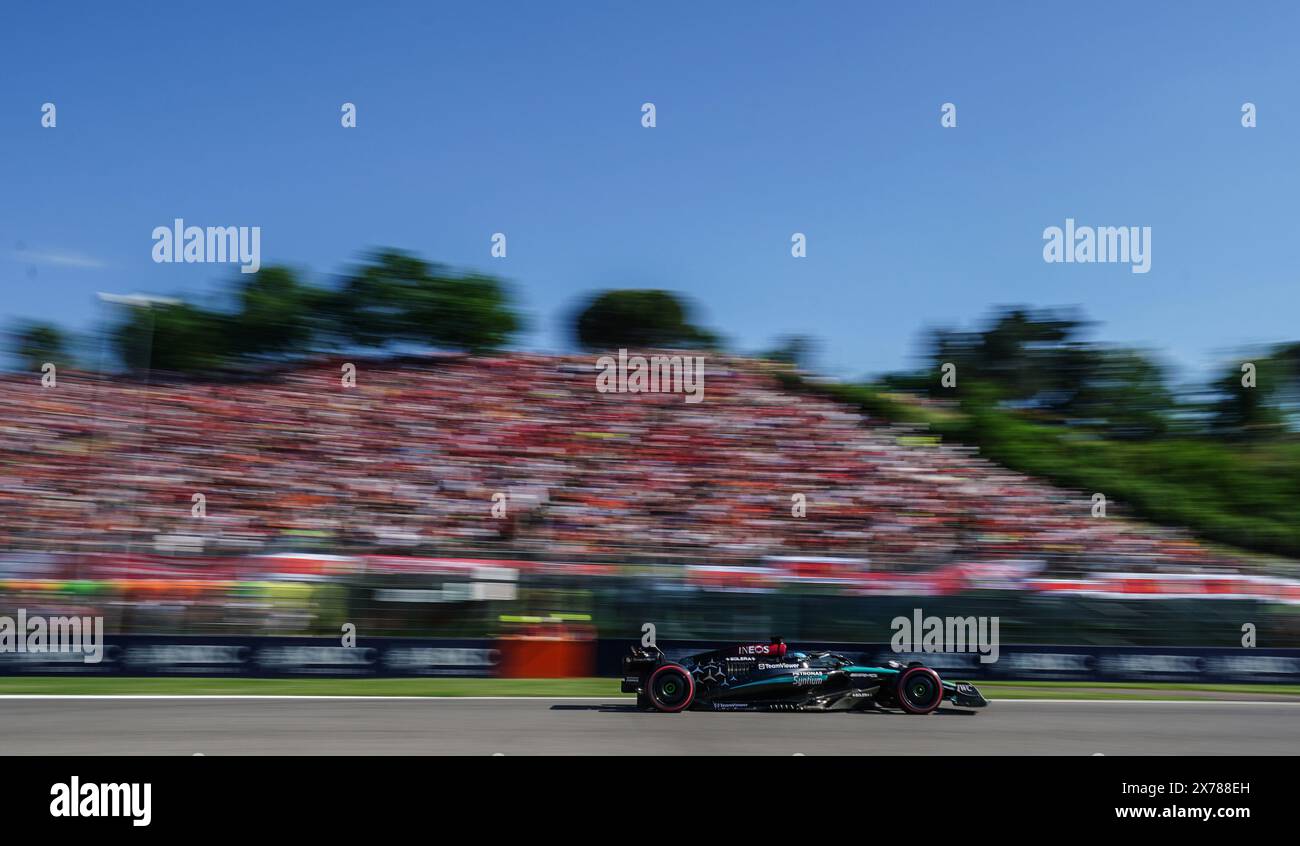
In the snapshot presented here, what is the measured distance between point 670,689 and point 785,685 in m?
1.30

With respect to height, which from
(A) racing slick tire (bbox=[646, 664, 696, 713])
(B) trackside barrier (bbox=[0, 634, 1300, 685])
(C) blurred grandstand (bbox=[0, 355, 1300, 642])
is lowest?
(B) trackside barrier (bbox=[0, 634, 1300, 685])

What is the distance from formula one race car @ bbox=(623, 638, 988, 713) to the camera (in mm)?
11938

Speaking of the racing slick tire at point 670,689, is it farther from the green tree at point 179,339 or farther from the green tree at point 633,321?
the green tree at point 633,321

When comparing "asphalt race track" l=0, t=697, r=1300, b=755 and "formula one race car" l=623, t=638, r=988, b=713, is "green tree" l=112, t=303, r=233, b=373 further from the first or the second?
"formula one race car" l=623, t=638, r=988, b=713

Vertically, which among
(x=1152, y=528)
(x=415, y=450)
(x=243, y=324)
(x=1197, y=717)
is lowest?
(x=1197, y=717)

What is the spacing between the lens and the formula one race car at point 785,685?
11.9 m

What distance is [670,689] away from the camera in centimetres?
1211

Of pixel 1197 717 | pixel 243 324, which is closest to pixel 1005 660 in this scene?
pixel 1197 717

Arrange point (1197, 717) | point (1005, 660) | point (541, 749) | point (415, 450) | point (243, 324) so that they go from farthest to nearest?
point (243, 324), point (415, 450), point (1005, 660), point (1197, 717), point (541, 749)

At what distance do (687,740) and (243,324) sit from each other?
2745 cm

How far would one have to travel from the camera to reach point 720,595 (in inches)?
653

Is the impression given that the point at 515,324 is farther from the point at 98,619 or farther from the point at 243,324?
the point at 98,619

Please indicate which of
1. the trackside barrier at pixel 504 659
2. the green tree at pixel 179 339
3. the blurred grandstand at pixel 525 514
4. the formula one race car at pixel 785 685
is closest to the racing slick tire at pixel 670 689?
the formula one race car at pixel 785 685

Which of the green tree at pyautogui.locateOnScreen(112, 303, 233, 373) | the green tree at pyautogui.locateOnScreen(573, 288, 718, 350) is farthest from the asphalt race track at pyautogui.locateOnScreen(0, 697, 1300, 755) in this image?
the green tree at pyautogui.locateOnScreen(573, 288, 718, 350)
